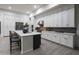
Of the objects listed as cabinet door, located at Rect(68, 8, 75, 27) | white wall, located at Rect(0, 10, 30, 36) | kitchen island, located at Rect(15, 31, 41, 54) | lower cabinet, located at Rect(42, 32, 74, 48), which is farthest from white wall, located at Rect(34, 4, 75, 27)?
white wall, located at Rect(0, 10, 30, 36)

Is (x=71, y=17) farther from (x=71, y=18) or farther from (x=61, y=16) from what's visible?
(x=61, y=16)

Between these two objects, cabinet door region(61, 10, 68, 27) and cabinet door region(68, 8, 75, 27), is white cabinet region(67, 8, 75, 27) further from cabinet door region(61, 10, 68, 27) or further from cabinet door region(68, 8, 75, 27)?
cabinet door region(61, 10, 68, 27)

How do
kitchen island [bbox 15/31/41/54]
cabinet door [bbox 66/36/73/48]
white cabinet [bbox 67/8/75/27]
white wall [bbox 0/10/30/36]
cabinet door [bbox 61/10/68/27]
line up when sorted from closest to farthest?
1. kitchen island [bbox 15/31/41/54]
2. cabinet door [bbox 66/36/73/48]
3. white cabinet [bbox 67/8/75/27]
4. cabinet door [bbox 61/10/68/27]
5. white wall [bbox 0/10/30/36]

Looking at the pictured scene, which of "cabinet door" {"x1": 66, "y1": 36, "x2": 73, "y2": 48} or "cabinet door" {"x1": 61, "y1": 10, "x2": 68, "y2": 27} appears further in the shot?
"cabinet door" {"x1": 61, "y1": 10, "x2": 68, "y2": 27}

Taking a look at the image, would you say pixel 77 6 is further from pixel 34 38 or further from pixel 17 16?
pixel 17 16

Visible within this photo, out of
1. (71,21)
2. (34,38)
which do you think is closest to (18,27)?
(34,38)

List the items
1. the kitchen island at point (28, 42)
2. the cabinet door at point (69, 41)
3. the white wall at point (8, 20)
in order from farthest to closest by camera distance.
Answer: the white wall at point (8, 20) < the cabinet door at point (69, 41) < the kitchen island at point (28, 42)

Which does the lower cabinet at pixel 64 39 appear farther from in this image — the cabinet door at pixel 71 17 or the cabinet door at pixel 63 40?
the cabinet door at pixel 71 17

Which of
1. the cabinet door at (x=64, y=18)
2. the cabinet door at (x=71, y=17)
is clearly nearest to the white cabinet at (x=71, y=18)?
the cabinet door at (x=71, y=17)

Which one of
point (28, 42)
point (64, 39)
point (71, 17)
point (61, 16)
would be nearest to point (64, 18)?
point (61, 16)

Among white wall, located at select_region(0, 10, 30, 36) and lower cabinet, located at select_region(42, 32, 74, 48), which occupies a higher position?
white wall, located at select_region(0, 10, 30, 36)

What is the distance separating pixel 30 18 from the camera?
10547 millimetres

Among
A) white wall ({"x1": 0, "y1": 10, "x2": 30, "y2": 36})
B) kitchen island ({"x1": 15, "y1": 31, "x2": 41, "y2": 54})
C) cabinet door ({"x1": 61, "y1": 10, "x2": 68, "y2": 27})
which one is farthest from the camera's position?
white wall ({"x1": 0, "y1": 10, "x2": 30, "y2": 36})

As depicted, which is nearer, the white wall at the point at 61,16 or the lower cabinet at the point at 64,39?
the lower cabinet at the point at 64,39
